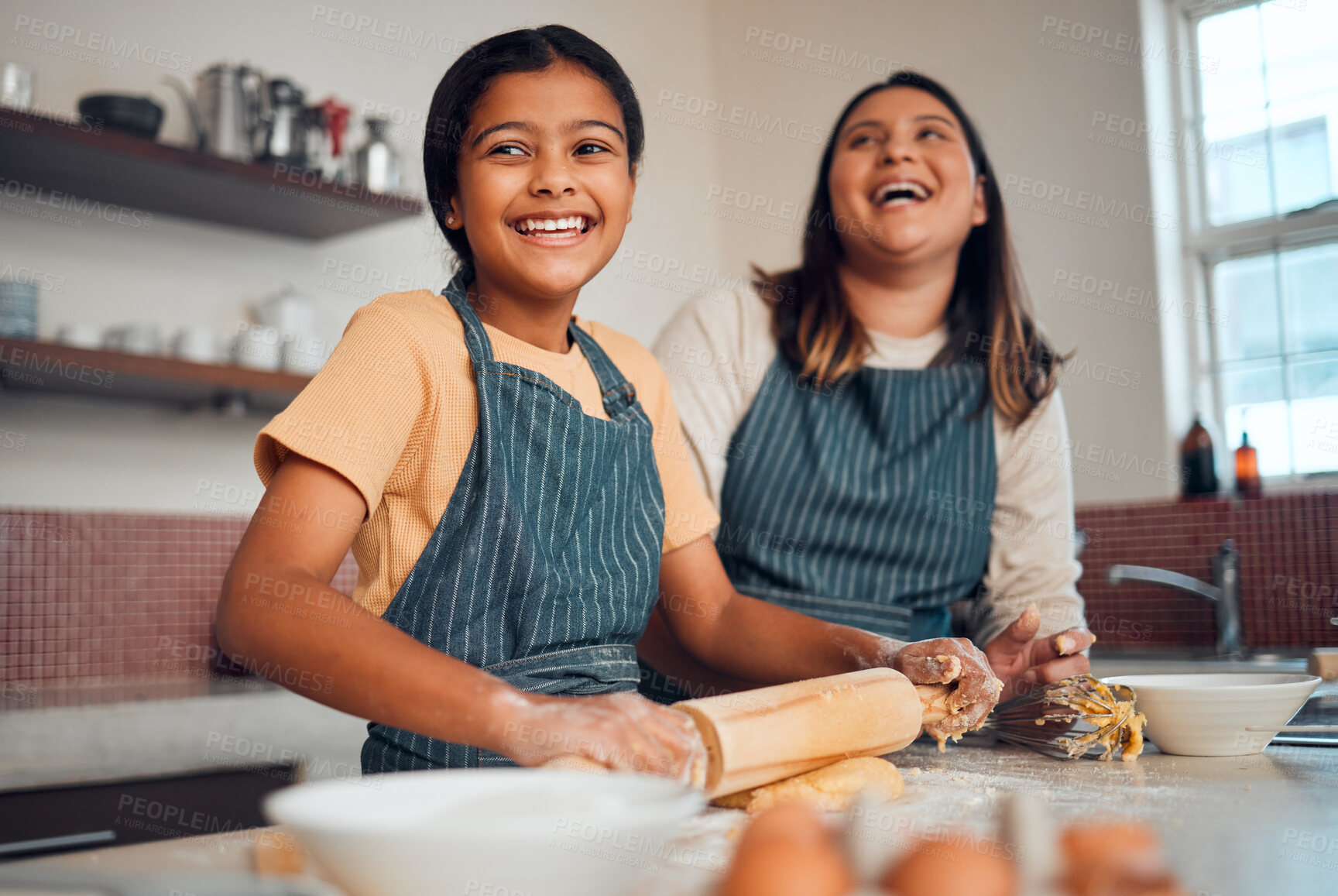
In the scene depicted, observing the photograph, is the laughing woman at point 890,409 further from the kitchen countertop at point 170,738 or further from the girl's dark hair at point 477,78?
the kitchen countertop at point 170,738

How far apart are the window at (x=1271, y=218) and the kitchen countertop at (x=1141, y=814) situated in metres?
2.11

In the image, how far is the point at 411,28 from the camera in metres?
2.88

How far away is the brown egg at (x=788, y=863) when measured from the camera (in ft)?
1.20

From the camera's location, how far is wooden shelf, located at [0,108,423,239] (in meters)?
2.04

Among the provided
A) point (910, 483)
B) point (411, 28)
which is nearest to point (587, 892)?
point (910, 483)

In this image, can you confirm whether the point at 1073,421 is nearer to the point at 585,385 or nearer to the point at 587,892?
the point at 585,385

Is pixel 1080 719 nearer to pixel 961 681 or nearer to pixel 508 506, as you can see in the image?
pixel 961 681

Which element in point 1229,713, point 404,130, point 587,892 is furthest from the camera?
point 404,130

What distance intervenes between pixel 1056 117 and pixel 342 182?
6.21 feet

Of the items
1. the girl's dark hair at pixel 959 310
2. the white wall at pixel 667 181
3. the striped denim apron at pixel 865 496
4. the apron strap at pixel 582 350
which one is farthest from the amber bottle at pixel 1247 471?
the apron strap at pixel 582 350

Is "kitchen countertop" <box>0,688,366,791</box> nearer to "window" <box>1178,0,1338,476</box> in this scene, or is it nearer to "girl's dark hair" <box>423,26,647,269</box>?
"girl's dark hair" <box>423,26,647,269</box>

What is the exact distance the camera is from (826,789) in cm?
70

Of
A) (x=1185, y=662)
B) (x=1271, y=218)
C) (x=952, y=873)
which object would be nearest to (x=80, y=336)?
(x=952, y=873)

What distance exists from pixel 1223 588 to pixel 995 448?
52.6 inches
